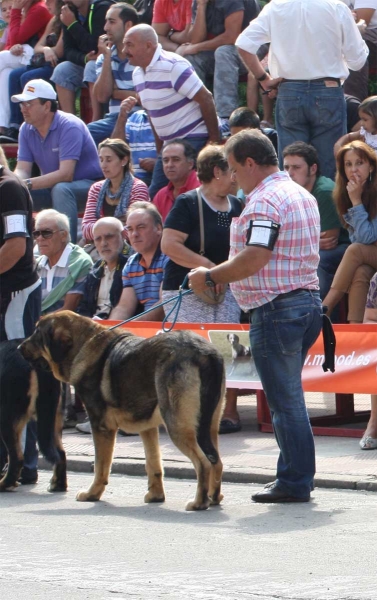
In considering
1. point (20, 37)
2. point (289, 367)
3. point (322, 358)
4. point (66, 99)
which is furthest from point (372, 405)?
point (20, 37)

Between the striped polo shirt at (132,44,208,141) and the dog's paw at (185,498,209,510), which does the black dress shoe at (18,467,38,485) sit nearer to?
the dog's paw at (185,498,209,510)

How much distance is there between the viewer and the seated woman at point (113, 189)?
Answer: 1166 centimetres

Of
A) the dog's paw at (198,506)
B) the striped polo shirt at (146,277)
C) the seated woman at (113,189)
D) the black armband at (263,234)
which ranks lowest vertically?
the dog's paw at (198,506)

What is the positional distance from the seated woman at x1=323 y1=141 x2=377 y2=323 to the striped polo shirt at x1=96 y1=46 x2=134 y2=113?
16.3ft

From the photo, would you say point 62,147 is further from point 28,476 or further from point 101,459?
point 101,459

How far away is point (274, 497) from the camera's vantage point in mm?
7113

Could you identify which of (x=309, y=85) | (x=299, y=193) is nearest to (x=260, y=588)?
(x=299, y=193)

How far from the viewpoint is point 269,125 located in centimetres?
1243

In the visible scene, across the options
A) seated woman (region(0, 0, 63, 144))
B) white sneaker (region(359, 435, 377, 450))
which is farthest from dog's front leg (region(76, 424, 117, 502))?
seated woman (region(0, 0, 63, 144))

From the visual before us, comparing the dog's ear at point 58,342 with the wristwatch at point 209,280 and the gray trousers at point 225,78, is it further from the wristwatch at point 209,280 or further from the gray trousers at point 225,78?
the gray trousers at point 225,78

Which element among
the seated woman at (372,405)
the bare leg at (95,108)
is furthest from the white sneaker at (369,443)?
the bare leg at (95,108)

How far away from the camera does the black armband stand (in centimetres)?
674

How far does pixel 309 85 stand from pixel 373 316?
2791 mm

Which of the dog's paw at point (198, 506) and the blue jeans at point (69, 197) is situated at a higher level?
the blue jeans at point (69, 197)
